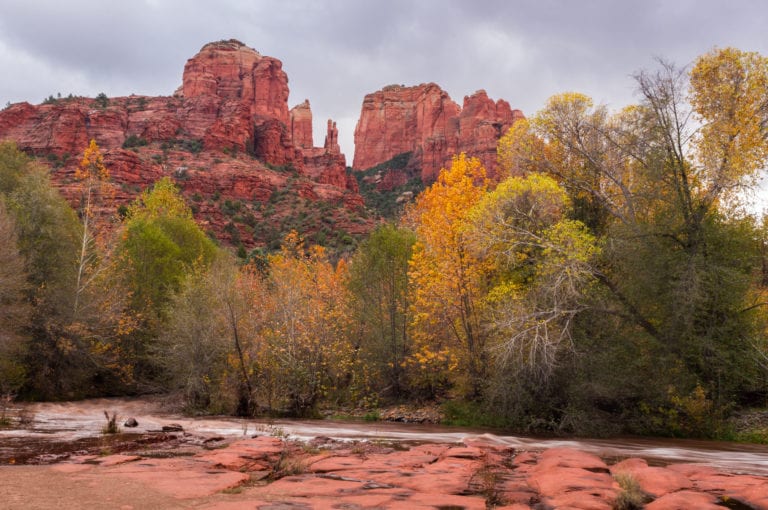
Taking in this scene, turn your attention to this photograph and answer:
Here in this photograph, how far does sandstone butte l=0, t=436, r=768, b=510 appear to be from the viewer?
5113 mm

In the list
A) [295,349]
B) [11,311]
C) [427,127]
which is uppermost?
[427,127]

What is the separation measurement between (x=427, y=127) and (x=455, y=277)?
133m

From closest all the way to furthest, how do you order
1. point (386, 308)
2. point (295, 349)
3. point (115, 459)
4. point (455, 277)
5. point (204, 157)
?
1. point (115, 459)
2. point (455, 277)
3. point (295, 349)
4. point (386, 308)
5. point (204, 157)

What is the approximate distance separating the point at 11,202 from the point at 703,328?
28.0 m

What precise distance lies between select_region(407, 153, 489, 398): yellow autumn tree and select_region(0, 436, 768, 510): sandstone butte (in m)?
9.40

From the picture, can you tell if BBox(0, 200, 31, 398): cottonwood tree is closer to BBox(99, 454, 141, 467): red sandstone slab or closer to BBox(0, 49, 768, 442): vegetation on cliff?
BBox(0, 49, 768, 442): vegetation on cliff

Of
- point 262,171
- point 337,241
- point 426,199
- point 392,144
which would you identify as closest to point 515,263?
point 426,199

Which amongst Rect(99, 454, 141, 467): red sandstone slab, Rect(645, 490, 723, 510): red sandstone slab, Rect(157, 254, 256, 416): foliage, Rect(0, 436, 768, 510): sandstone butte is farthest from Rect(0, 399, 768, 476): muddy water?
Rect(645, 490, 723, 510): red sandstone slab

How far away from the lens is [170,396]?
69.1 ft

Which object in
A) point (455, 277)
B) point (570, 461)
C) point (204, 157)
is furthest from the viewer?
point (204, 157)

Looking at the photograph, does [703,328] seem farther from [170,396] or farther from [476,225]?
[170,396]

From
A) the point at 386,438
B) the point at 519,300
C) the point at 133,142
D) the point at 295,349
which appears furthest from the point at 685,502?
the point at 133,142

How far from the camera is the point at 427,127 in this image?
145250 millimetres

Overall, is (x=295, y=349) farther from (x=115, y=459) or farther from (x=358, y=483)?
(x=358, y=483)
